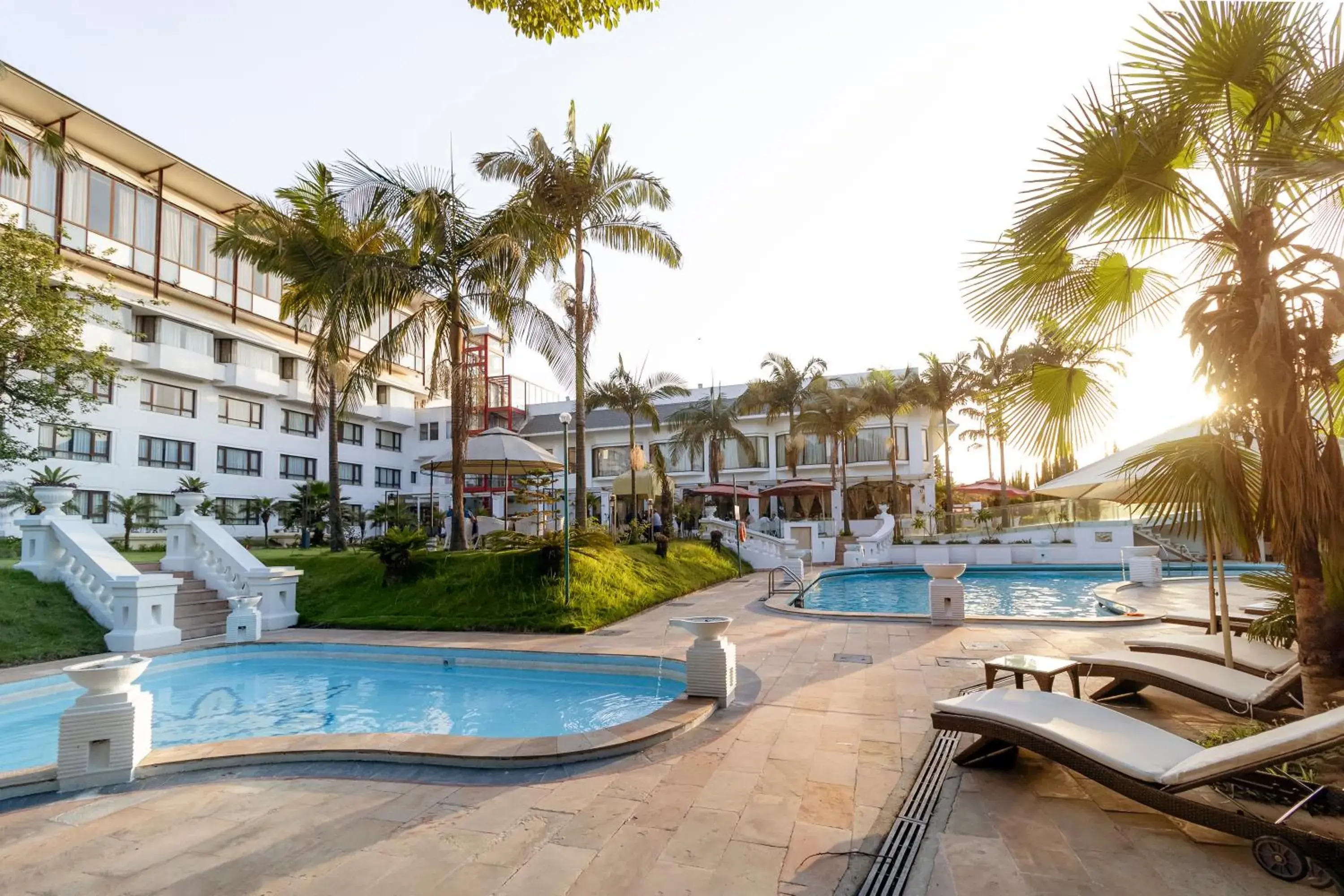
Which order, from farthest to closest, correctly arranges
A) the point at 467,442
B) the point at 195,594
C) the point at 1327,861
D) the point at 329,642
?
1. the point at 467,442
2. the point at 195,594
3. the point at 329,642
4. the point at 1327,861

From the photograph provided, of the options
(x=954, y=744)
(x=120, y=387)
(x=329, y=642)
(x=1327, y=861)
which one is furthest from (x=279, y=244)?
(x=1327, y=861)

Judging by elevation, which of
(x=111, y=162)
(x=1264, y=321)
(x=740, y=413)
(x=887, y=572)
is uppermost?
(x=111, y=162)

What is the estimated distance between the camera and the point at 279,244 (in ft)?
50.8

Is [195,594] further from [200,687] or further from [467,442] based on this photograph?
[467,442]

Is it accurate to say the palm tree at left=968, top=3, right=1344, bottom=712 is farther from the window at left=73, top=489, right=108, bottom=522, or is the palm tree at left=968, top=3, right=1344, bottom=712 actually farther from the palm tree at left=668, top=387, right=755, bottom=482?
the window at left=73, top=489, right=108, bottom=522

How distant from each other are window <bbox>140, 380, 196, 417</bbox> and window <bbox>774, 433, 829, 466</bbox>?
28013mm

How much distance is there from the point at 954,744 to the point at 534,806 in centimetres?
306

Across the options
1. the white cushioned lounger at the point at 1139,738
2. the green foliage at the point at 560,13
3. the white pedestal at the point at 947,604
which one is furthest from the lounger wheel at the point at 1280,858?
the white pedestal at the point at 947,604

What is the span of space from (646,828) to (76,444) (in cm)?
2830

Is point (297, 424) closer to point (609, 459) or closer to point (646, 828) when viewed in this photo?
point (609, 459)

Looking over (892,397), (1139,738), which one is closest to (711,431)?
(892,397)

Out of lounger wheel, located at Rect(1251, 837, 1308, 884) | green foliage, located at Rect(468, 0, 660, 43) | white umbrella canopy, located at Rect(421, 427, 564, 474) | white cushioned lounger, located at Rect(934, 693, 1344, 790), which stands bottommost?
lounger wheel, located at Rect(1251, 837, 1308, 884)

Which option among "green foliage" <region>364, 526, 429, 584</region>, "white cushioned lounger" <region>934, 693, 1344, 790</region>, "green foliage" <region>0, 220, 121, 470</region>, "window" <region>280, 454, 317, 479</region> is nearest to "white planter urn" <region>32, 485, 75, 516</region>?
"green foliage" <region>0, 220, 121, 470</region>

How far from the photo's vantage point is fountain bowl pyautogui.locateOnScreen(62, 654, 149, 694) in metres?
4.39
